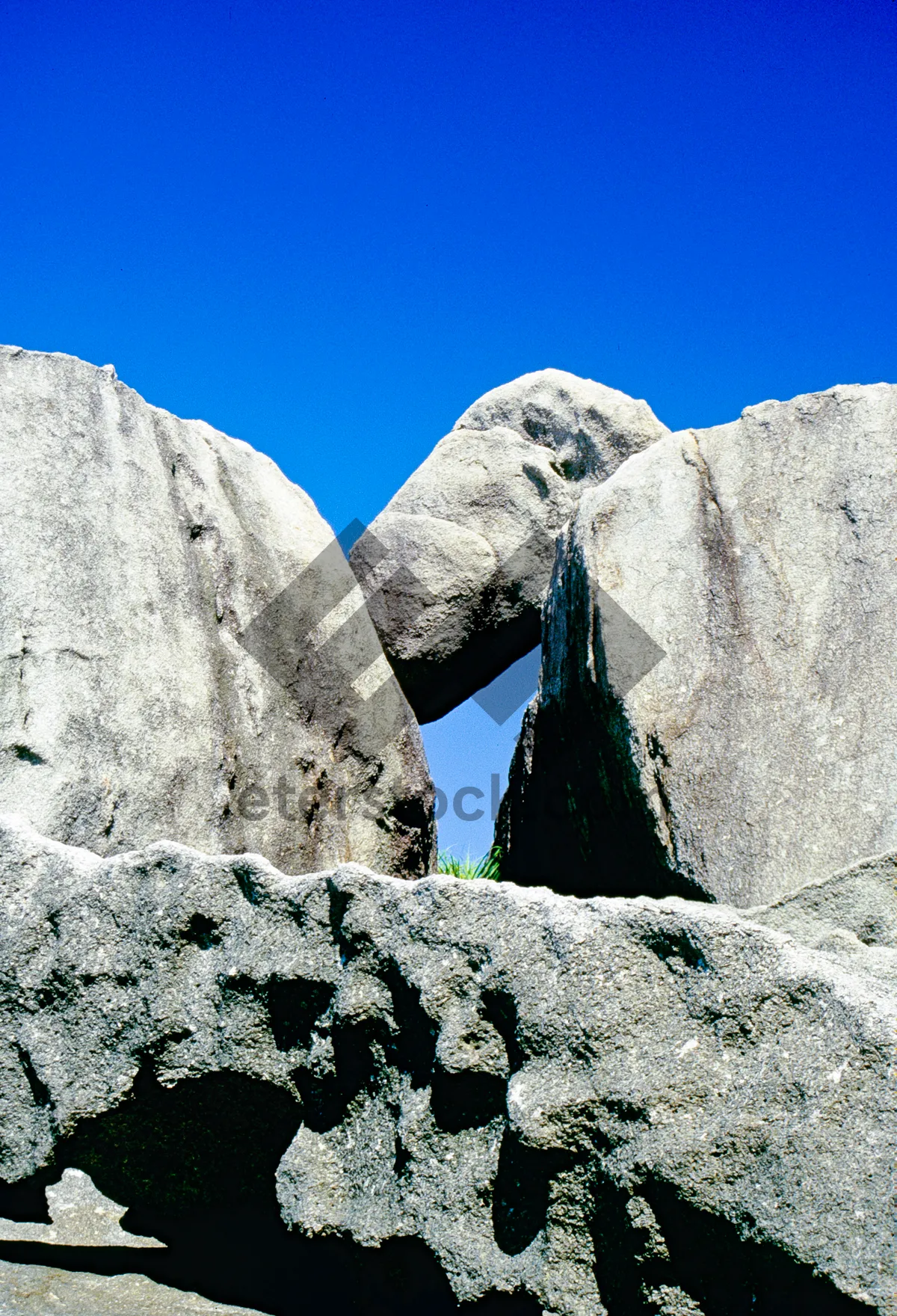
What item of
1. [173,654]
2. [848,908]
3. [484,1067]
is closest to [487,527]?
[173,654]

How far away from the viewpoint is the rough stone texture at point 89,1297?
1.80 meters

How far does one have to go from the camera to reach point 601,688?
3.47 m

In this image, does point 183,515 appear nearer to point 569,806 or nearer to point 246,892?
point 569,806

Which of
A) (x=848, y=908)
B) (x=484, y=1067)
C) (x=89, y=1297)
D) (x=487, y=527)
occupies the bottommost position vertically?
(x=89, y=1297)

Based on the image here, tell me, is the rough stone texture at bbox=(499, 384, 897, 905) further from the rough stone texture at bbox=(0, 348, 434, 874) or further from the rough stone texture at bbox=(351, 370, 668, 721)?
the rough stone texture at bbox=(351, 370, 668, 721)

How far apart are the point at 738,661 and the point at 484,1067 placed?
1818 millimetres

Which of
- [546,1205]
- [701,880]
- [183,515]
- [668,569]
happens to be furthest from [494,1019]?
[183,515]

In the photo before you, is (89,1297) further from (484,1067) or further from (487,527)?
(487,527)

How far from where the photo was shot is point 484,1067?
1763mm

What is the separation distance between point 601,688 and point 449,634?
216 centimetres

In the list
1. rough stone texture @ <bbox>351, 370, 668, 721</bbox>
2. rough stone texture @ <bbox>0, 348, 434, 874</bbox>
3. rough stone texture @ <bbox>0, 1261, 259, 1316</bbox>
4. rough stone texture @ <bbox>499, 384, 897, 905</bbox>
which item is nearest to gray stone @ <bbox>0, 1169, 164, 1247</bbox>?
rough stone texture @ <bbox>0, 1261, 259, 1316</bbox>

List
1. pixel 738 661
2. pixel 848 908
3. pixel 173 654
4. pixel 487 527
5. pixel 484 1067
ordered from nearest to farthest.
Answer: pixel 484 1067
pixel 848 908
pixel 738 661
pixel 173 654
pixel 487 527

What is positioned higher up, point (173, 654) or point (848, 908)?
point (173, 654)

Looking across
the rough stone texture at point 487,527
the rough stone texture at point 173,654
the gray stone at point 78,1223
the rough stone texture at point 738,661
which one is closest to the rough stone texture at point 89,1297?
the gray stone at point 78,1223
